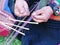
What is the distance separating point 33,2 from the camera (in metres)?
1.00

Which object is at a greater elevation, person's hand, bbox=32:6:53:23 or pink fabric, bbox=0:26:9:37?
person's hand, bbox=32:6:53:23

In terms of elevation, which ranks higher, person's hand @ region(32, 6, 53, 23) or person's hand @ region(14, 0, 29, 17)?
person's hand @ region(14, 0, 29, 17)

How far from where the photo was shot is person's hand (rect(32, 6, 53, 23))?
875 millimetres

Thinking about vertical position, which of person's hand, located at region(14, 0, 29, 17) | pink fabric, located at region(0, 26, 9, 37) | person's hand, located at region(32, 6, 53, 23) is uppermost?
person's hand, located at region(14, 0, 29, 17)

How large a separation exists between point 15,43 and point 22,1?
0.26 meters

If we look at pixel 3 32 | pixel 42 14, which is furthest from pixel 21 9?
pixel 3 32

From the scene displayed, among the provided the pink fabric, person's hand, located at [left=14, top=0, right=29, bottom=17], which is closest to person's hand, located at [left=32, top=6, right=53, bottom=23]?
person's hand, located at [left=14, top=0, right=29, bottom=17]

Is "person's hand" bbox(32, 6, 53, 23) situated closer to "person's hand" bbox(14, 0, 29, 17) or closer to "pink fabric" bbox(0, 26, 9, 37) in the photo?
"person's hand" bbox(14, 0, 29, 17)

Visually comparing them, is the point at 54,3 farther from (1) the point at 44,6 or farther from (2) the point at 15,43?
(2) the point at 15,43

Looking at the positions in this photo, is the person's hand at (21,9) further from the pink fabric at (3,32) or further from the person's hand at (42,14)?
the pink fabric at (3,32)

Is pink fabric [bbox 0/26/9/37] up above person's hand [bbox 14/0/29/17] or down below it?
below

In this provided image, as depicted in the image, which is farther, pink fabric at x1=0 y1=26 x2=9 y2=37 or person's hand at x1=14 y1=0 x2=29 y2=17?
pink fabric at x1=0 y1=26 x2=9 y2=37

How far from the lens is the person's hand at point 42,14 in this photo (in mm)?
875

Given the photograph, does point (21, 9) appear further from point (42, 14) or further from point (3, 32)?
point (3, 32)
